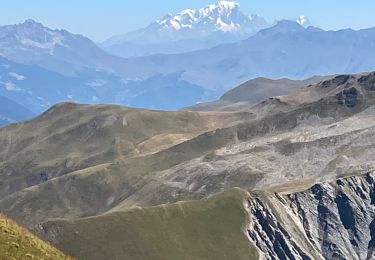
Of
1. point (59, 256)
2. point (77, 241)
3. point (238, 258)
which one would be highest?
point (59, 256)

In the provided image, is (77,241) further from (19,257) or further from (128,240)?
(19,257)

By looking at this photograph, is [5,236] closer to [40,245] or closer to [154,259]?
[40,245]

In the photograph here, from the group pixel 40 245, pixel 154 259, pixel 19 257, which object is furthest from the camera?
pixel 154 259

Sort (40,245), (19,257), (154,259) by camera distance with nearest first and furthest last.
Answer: (19,257), (40,245), (154,259)

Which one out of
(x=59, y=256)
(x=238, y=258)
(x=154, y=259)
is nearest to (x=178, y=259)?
(x=154, y=259)

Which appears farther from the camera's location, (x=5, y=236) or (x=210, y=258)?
(x=210, y=258)

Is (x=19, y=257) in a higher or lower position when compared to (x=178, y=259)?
higher

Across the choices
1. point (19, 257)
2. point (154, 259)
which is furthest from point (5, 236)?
point (154, 259)
